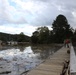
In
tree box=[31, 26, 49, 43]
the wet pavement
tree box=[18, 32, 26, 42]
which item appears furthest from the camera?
tree box=[18, 32, 26, 42]

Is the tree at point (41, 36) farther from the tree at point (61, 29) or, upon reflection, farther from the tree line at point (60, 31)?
the tree at point (61, 29)

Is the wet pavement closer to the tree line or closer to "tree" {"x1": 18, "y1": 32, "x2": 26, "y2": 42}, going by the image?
the tree line

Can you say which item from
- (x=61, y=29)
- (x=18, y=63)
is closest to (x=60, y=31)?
(x=61, y=29)

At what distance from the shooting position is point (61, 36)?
6762cm

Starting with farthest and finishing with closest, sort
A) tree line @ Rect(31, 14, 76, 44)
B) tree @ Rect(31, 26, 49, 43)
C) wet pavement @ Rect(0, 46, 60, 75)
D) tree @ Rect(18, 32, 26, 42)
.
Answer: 1. tree @ Rect(18, 32, 26, 42)
2. tree @ Rect(31, 26, 49, 43)
3. tree line @ Rect(31, 14, 76, 44)
4. wet pavement @ Rect(0, 46, 60, 75)

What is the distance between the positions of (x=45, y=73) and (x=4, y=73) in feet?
11.7

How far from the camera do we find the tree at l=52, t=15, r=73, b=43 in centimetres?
6800

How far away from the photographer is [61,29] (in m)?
69.1

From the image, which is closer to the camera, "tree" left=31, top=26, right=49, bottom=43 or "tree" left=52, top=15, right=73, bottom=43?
"tree" left=52, top=15, right=73, bottom=43

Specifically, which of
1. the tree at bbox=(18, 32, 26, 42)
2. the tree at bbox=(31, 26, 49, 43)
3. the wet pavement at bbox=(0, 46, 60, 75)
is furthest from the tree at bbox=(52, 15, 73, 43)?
the wet pavement at bbox=(0, 46, 60, 75)

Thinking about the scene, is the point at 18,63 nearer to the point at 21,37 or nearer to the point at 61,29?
the point at 61,29

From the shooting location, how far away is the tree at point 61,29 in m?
68.0

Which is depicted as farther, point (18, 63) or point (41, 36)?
point (41, 36)

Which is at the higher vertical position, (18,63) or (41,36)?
(41,36)
